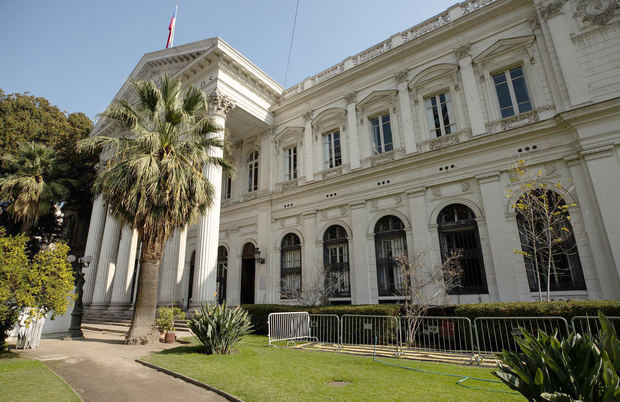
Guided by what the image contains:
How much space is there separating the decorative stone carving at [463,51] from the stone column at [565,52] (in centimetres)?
286

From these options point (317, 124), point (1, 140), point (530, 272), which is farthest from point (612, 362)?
point (1, 140)

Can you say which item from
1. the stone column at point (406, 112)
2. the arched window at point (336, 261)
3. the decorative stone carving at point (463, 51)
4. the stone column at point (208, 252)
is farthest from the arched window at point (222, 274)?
the decorative stone carving at point (463, 51)

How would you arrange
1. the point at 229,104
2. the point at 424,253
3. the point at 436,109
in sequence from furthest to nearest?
the point at 229,104 < the point at 436,109 < the point at 424,253

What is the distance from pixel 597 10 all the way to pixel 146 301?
19932 mm

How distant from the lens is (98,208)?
2353 centimetres

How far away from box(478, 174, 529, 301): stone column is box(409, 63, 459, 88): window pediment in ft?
18.0

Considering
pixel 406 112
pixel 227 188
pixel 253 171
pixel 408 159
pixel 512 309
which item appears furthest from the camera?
pixel 227 188

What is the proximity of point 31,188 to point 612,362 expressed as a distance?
27.7m

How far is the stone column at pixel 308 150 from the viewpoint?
1886 centimetres

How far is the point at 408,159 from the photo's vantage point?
15117 mm

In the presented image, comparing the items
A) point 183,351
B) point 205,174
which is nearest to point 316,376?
point 183,351

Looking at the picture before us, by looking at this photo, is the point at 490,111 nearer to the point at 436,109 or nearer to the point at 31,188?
the point at 436,109

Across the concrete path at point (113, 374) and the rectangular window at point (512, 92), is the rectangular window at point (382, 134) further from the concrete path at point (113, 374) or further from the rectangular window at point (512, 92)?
the concrete path at point (113, 374)

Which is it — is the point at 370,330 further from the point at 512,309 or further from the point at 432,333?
the point at 512,309
